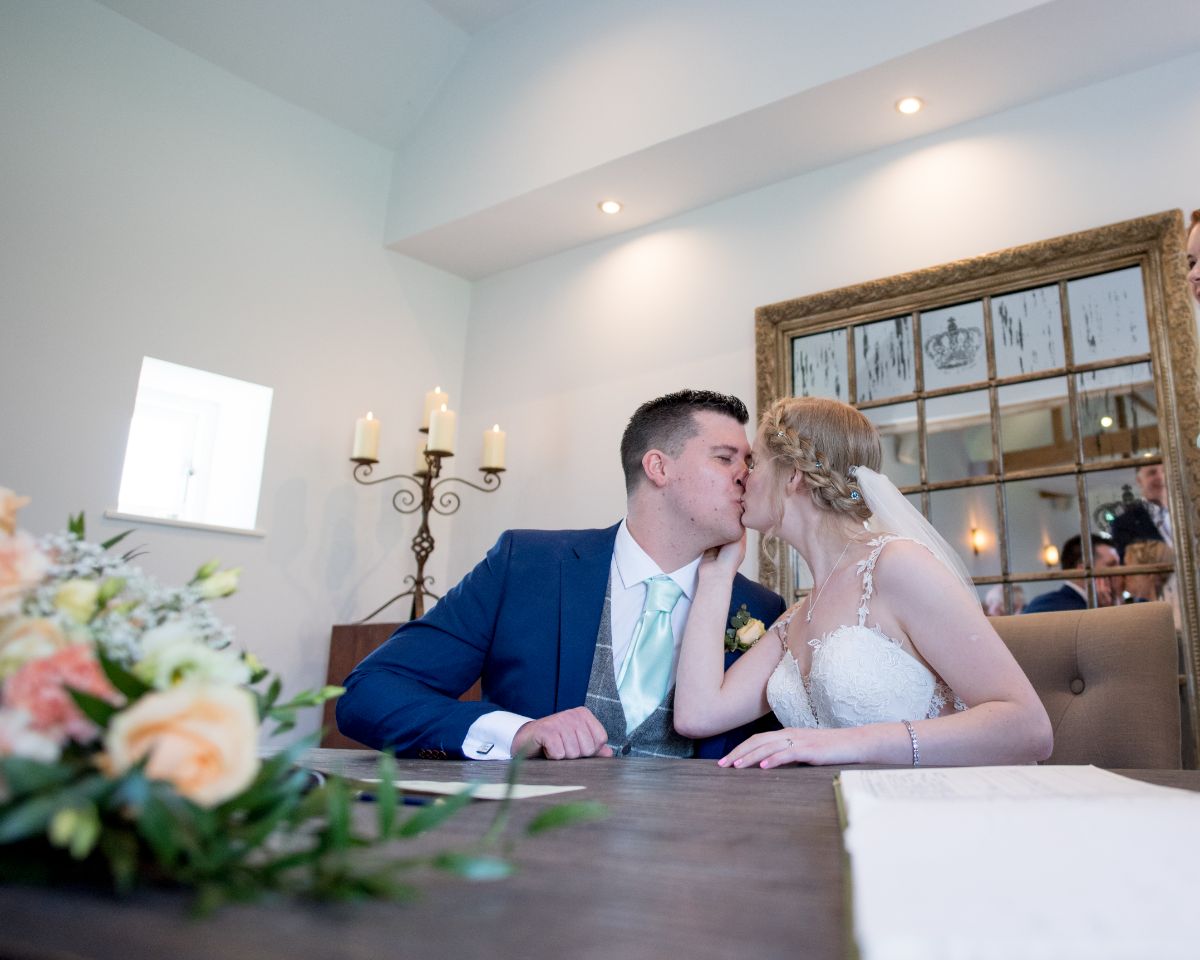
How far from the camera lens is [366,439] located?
3.98 meters

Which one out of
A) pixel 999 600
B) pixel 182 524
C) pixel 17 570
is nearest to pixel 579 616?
pixel 17 570

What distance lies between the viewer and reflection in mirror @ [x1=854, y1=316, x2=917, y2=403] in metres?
3.33

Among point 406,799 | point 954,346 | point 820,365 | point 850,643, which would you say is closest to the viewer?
point 406,799

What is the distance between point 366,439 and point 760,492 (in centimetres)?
235

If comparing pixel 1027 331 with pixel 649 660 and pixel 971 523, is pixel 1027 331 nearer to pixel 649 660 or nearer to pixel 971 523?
pixel 971 523

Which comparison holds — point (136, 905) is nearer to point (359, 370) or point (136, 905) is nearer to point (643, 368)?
point (643, 368)

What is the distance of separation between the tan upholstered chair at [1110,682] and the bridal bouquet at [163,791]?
1588mm

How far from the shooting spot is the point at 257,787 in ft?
1.44

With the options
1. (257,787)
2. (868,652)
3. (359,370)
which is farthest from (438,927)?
(359,370)

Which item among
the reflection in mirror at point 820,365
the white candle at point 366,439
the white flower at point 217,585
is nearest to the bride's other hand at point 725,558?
the reflection in mirror at point 820,365

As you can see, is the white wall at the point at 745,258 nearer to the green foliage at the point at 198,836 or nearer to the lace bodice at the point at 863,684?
the lace bodice at the point at 863,684

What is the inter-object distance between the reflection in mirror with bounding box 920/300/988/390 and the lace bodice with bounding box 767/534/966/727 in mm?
1576

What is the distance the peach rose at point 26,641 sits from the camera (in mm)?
451

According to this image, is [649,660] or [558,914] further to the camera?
[649,660]
